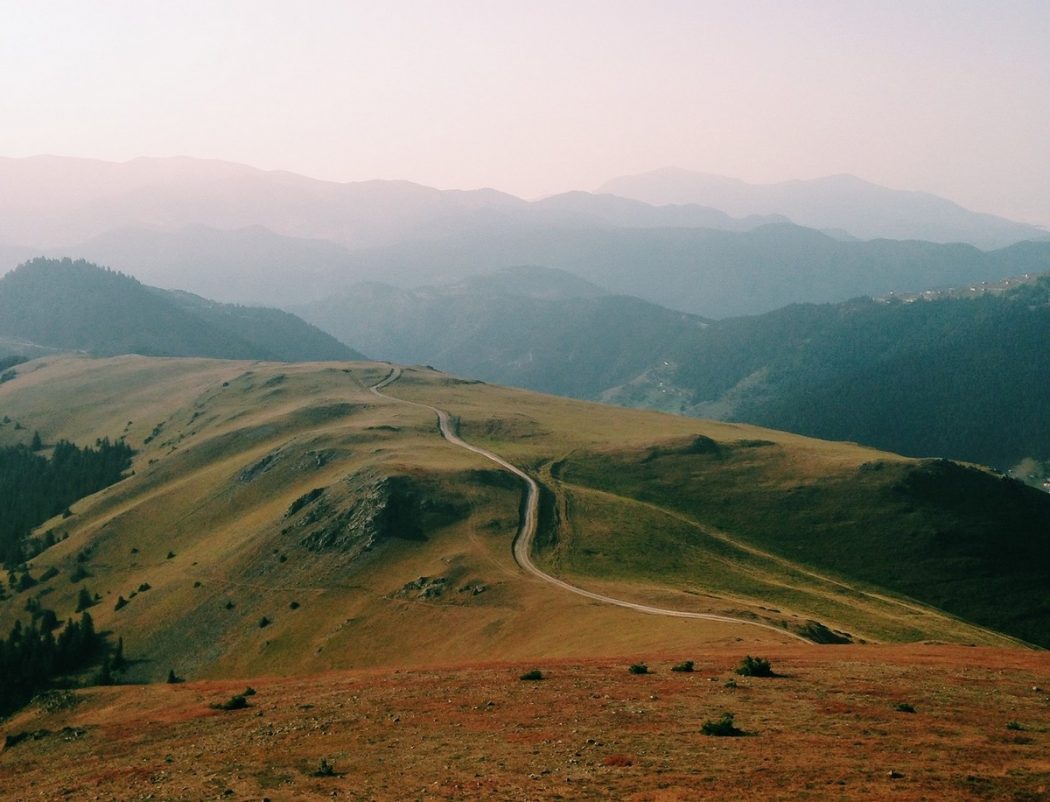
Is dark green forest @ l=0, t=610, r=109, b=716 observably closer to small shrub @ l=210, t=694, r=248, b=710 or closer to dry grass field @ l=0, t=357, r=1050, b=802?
dry grass field @ l=0, t=357, r=1050, b=802

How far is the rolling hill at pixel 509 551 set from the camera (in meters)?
97.4

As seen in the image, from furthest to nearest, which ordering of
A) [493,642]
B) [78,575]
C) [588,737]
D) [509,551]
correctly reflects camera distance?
1. [78,575]
2. [509,551]
3. [493,642]
4. [588,737]

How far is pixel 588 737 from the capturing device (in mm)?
40219

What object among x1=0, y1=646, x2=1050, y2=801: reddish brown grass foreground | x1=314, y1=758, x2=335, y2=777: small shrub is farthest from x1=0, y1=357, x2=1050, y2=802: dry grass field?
x1=314, y1=758, x2=335, y2=777: small shrub

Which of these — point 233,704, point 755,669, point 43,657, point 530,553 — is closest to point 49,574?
point 43,657

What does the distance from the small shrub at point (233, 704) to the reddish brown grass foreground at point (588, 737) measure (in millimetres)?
928

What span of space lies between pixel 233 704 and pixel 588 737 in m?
27.4

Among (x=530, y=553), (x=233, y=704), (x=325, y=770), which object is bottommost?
(x=530, y=553)

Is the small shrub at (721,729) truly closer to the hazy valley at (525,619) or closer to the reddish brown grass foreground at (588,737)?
the reddish brown grass foreground at (588,737)

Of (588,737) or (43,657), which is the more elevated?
(588,737)

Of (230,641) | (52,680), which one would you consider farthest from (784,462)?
(52,680)

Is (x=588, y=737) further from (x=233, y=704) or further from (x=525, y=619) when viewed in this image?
(x=525, y=619)

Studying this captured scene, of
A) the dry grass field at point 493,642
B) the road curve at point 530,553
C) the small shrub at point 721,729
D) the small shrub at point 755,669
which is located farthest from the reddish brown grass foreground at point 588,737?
the road curve at point 530,553

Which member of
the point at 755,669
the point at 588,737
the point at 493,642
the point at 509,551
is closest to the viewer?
the point at 588,737
